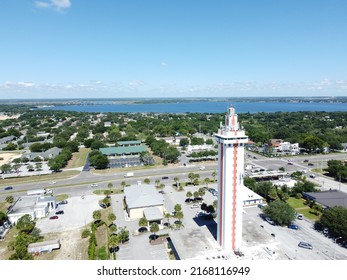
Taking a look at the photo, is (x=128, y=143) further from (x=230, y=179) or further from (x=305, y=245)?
(x=230, y=179)

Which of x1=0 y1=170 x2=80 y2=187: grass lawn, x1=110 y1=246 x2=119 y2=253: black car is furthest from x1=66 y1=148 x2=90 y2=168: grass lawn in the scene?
x1=110 y1=246 x2=119 y2=253: black car

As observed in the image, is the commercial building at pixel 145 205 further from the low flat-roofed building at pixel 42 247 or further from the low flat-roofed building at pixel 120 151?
the low flat-roofed building at pixel 120 151

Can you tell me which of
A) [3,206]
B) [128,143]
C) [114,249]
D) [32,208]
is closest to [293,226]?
[114,249]

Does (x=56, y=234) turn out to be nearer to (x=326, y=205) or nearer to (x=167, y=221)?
(x=167, y=221)

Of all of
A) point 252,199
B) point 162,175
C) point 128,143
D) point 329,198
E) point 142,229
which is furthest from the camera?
point 128,143

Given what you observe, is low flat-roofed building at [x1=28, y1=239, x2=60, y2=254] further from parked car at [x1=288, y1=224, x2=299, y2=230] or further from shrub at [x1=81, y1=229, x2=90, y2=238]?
parked car at [x1=288, y1=224, x2=299, y2=230]

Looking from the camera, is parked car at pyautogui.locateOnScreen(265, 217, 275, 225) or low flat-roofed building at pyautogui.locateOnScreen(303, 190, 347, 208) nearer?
parked car at pyautogui.locateOnScreen(265, 217, 275, 225)
